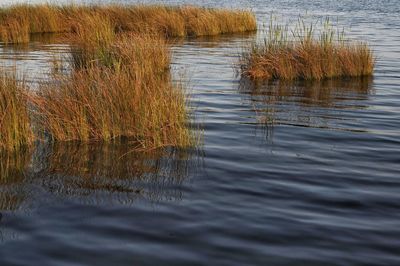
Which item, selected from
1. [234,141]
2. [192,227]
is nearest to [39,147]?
[234,141]

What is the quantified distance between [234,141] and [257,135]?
1.89 feet

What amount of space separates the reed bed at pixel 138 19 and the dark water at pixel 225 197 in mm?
17333

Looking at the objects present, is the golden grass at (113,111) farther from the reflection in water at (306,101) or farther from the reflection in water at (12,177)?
the reflection in water at (306,101)

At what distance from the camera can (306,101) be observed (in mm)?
13680

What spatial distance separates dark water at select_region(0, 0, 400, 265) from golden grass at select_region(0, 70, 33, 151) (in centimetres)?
33

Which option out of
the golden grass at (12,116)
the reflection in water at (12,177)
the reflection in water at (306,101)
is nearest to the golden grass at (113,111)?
the golden grass at (12,116)

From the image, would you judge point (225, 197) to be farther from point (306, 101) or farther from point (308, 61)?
point (308, 61)

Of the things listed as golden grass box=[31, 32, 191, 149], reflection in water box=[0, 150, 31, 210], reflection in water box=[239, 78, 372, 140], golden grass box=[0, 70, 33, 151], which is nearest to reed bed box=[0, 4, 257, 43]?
reflection in water box=[239, 78, 372, 140]

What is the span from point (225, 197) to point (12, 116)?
3693 mm

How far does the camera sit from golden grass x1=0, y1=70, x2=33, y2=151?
28.5 feet

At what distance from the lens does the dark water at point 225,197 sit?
18.3ft

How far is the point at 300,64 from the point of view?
16594 mm

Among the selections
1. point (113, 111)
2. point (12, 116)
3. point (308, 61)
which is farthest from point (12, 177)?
point (308, 61)

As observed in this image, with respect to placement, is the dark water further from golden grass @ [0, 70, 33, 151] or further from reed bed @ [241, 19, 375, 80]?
reed bed @ [241, 19, 375, 80]
